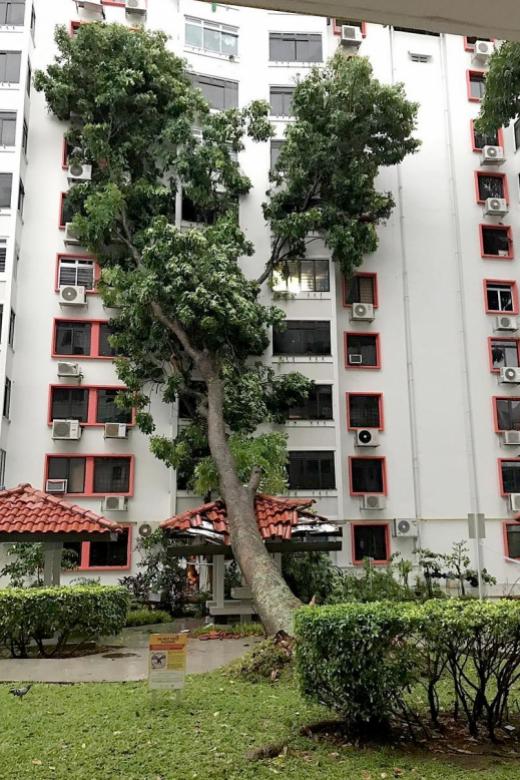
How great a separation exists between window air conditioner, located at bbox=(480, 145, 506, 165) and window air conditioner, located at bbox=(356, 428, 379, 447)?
10.2 metres

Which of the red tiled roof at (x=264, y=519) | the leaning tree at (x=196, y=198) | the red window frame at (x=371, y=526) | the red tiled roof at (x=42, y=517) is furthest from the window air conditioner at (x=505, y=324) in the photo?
the red tiled roof at (x=42, y=517)

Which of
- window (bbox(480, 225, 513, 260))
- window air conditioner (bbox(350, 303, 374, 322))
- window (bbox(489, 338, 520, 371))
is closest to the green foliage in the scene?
window air conditioner (bbox(350, 303, 374, 322))

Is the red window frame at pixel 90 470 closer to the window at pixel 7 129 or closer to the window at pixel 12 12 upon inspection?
the window at pixel 7 129

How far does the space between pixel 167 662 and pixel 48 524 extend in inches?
256

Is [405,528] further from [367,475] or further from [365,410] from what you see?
[365,410]

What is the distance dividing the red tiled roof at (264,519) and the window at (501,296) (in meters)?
11.0

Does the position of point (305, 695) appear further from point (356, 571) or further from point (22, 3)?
point (22, 3)

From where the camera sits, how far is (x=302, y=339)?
21469mm

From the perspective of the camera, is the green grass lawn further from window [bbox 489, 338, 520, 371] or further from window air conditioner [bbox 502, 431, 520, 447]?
window [bbox 489, 338, 520, 371]

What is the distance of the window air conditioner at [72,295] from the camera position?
67.7ft

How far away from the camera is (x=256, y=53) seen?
23.8 metres

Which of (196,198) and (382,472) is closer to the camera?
(196,198)

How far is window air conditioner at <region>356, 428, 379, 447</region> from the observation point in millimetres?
20922

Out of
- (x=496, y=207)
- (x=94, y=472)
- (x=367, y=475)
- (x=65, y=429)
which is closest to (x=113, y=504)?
(x=94, y=472)
